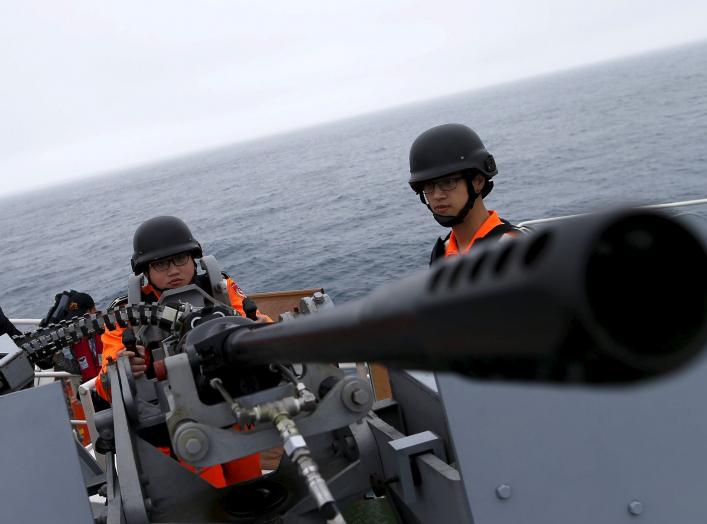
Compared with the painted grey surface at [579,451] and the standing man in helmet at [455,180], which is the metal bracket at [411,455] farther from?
the standing man in helmet at [455,180]

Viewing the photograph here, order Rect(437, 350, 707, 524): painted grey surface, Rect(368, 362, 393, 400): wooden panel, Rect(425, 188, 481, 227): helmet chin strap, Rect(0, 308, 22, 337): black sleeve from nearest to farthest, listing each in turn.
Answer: Rect(437, 350, 707, 524): painted grey surface < Rect(425, 188, 481, 227): helmet chin strap < Rect(368, 362, 393, 400): wooden panel < Rect(0, 308, 22, 337): black sleeve

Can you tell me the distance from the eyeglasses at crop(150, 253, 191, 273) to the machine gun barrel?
3.53 m

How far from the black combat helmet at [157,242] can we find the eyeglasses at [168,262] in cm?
5

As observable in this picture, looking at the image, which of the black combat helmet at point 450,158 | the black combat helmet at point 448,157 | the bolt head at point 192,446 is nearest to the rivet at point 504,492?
the bolt head at point 192,446

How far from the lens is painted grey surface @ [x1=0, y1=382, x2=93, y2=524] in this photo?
2.16 meters

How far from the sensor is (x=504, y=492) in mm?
2117

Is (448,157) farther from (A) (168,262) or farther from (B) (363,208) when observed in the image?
(B) (363,208)

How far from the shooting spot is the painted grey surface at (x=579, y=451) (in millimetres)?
2107

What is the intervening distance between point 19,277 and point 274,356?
102ft

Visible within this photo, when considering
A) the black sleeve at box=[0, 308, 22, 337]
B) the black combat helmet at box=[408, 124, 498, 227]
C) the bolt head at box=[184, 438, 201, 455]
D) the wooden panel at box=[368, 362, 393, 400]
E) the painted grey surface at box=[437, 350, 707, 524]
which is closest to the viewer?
the painted grey surface at box=[437, 350, 707, 524]

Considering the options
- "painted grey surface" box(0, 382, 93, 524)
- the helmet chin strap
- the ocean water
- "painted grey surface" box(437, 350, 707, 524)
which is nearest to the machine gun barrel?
"painted grey surface" box(437, 350, 707, 524)

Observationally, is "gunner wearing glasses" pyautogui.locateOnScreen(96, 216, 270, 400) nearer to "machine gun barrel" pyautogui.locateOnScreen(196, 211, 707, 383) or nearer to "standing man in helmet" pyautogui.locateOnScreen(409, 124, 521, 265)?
"standing man in helmet" pyautogui.locateOnScreen(409, 124, 521, 265)

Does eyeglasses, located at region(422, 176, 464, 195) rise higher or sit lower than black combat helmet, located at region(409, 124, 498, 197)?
lower

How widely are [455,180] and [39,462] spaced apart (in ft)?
7.74
